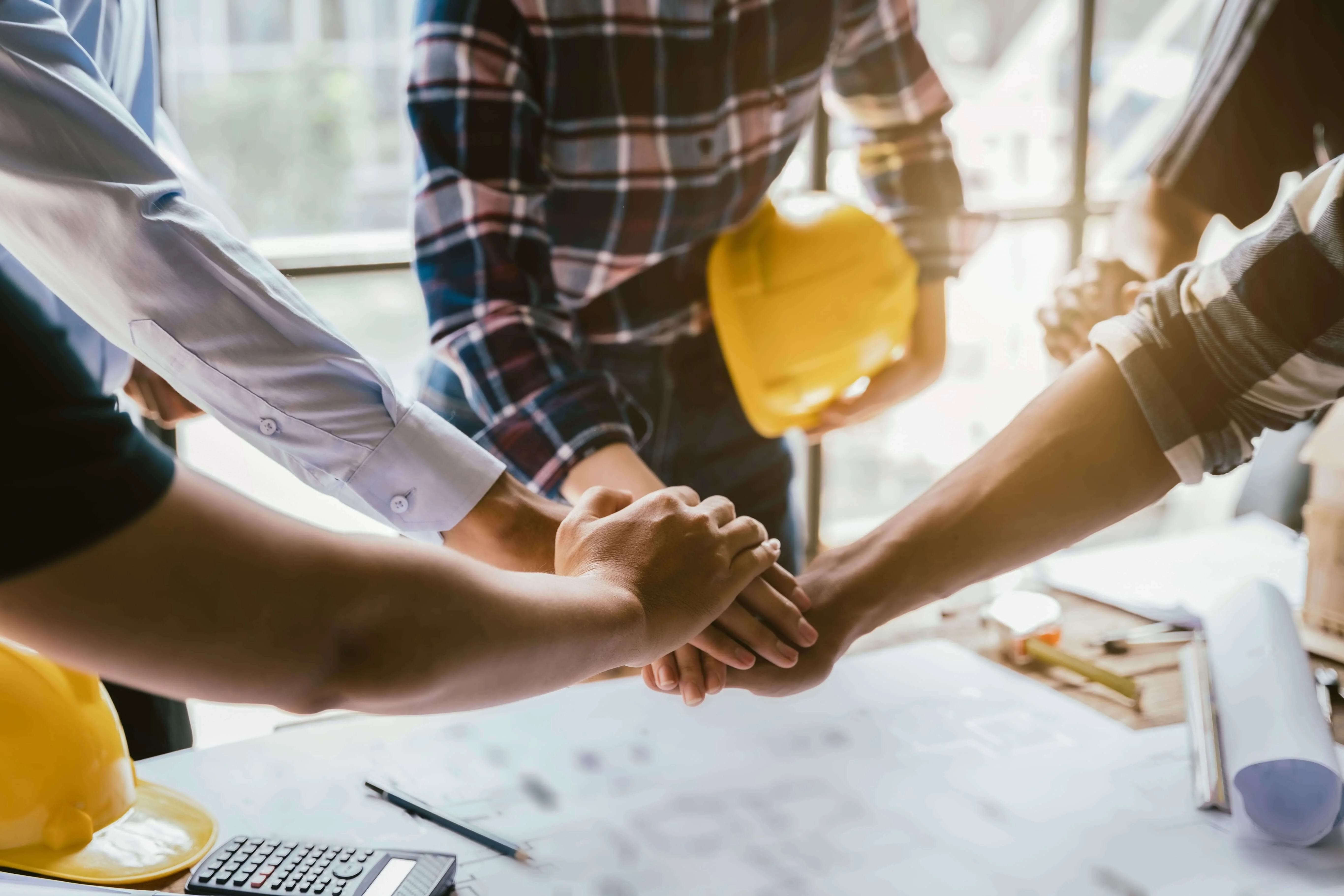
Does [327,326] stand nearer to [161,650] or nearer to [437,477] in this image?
[437,477]

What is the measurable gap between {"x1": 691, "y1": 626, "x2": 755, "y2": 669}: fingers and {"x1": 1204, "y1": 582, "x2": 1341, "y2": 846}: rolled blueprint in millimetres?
400

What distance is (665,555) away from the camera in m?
0.92

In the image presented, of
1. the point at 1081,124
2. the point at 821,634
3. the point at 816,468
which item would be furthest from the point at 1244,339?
the point at 1081,124

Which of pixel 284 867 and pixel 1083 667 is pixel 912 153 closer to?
pixel 1083 667

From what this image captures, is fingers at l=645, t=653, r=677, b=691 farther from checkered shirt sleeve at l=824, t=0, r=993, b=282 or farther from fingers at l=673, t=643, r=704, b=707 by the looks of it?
checkered shirt sleeve at l=824, t=0, r=993, b=282

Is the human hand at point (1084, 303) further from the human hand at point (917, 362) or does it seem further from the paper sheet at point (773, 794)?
the paper sheet at point (773, 794)

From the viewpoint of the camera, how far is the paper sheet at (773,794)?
0.81 metres

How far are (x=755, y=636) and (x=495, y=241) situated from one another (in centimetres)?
48

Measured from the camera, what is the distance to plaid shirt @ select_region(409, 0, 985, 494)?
1.15 meters

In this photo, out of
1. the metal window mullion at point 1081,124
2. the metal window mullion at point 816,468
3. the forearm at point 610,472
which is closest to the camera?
the forearm at point 610,472

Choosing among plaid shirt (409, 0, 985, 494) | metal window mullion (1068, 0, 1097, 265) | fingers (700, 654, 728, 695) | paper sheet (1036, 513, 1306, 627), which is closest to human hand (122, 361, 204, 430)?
plaid shirt (409, 0, 985, 494)

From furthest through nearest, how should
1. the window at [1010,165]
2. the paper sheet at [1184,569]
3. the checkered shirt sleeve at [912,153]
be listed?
the window at [1010,165] < the checkered shirt sleeve at [912,153] < the paper sheet at [1184,569]

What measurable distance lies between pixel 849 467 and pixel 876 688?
2.73 metres

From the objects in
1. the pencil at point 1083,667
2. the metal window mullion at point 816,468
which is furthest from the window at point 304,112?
the pencil at point 1083,667
